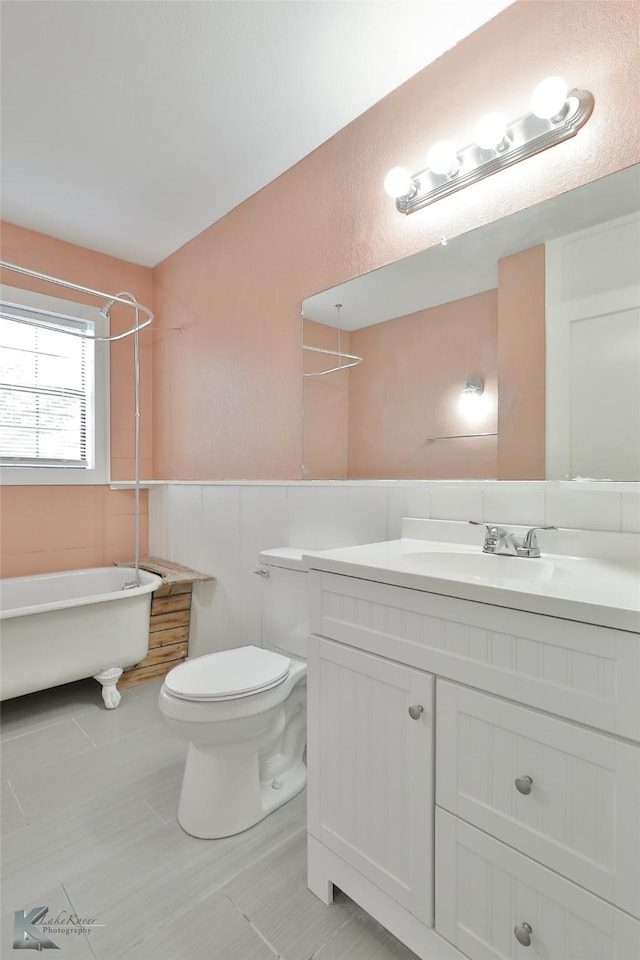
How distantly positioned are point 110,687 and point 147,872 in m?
1.14

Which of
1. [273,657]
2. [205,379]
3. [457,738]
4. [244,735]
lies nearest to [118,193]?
[205,379]

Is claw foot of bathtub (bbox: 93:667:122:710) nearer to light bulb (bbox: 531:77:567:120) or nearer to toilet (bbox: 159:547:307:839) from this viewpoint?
toilet (bbox: 159:547:307:839)

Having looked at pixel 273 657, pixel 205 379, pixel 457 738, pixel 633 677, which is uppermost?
pixel 205 379

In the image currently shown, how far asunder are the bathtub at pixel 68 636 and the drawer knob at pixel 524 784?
1.97m

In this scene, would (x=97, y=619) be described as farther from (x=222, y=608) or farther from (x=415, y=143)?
(x=415, y=143)

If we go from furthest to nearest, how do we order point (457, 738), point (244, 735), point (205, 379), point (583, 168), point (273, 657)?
point (205, 379) < point (273, 657) < point (244, 735) < point (583, 168) < point (457, 738)

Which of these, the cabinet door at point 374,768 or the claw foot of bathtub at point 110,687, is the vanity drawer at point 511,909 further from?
the claw foot of bathtub at point 110,687

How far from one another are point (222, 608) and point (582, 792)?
6.57 ft

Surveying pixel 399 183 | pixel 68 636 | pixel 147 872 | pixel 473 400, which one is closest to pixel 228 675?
pixel 147 872

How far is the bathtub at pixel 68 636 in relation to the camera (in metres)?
2.09

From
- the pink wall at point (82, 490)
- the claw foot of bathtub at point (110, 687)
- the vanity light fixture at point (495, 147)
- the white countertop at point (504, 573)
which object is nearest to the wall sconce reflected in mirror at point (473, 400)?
the white countertop at point (504, 573)

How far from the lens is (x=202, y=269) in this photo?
2.88 metres

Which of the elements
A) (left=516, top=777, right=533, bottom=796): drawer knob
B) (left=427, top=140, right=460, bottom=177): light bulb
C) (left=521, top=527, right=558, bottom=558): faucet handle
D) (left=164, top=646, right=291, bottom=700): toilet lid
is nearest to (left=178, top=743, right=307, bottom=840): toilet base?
(left=164, top=646, right=291, bottom=700): toilet lid

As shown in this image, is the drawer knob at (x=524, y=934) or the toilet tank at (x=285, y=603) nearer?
the drawer knob at (x=524, y=934)
